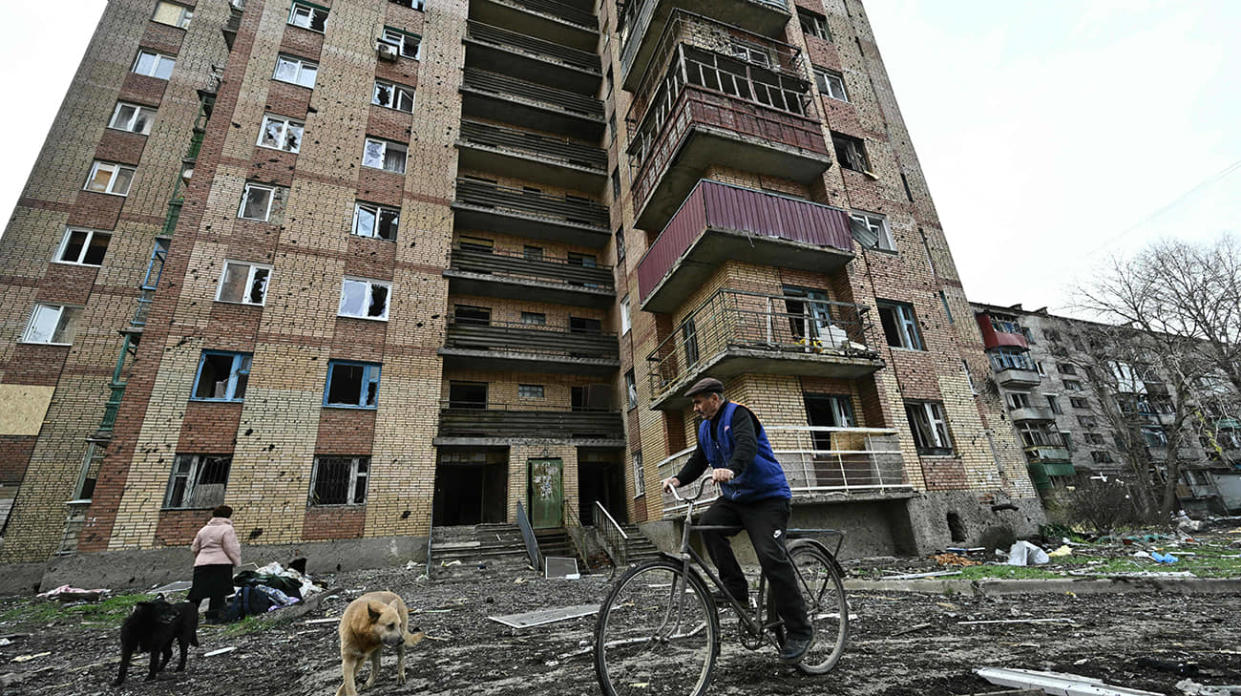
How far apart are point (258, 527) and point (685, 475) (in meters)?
13.3

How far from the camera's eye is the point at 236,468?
12.4m

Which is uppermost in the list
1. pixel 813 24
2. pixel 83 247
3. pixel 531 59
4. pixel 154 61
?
pixel 531 59

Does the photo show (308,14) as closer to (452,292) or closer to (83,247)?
(83,247)

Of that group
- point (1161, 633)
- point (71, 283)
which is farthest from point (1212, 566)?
point (71, 283)

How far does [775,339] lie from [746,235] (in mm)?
2691

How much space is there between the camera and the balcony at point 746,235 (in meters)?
12.2

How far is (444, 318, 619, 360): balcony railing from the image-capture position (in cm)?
1711

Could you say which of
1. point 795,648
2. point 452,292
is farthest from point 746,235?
point 452,292

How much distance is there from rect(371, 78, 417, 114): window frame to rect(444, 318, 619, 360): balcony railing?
8544 mm

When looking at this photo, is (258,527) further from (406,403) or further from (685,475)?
(685,475)

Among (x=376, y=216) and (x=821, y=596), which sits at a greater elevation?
(x=376, y=216)

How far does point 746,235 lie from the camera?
1209 cm

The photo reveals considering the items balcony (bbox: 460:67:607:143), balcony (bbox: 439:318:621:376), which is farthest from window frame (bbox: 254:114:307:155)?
balcony (bbox: 439:318:621:376)

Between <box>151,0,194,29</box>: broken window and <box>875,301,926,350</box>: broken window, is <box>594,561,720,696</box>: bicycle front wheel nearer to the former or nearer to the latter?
<box>875,301,926,350</box>: broken window
